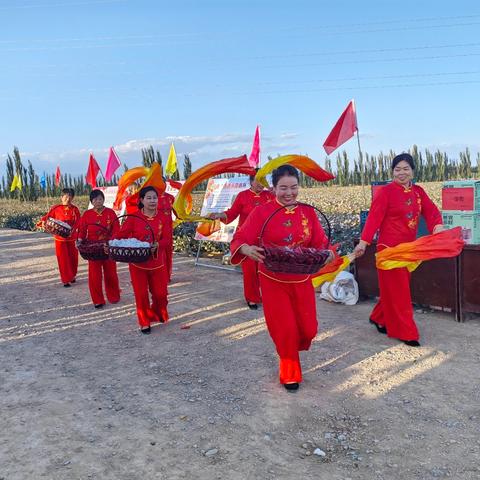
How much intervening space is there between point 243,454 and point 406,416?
3.98 ft

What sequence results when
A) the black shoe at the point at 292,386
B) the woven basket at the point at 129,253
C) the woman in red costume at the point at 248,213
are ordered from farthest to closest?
the woman in red costume at the point at 248,213, the woven basket at the point at 129,253, the black shoe at the point at 292,386

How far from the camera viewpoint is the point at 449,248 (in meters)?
4.42

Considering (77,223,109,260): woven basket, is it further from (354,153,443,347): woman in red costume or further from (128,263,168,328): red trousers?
(354,153,443,347): woman in red costume

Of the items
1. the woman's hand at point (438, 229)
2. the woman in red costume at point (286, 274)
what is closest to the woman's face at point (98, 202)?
the woman in red costume at point (286, 274)

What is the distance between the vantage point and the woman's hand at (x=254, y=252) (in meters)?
3.47

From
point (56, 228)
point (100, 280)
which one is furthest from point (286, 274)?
point (56, 228)

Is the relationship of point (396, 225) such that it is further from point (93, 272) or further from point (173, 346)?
point (93, 272)

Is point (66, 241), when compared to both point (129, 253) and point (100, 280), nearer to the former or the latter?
point (100, 280)

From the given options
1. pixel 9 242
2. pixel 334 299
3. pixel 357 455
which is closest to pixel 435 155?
pixel 9 242

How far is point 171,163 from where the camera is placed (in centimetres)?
1383

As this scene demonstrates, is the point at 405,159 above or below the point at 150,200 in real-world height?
above

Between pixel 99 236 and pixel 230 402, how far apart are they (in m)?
4.02

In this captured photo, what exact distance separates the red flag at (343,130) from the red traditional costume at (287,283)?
444cm

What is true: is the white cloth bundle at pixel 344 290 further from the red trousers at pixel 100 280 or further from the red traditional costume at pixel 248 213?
the red trousers at pixel 100 280
